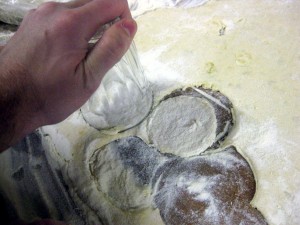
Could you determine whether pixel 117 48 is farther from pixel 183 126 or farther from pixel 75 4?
pixel 183 126

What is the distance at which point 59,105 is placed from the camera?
2.46ft

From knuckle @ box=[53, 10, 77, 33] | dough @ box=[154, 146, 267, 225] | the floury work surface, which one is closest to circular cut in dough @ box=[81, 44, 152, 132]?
the floury work surface

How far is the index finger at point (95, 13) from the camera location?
0.72 meters

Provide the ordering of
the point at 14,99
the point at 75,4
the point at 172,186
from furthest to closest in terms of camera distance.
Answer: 1. the point at 172,186
2. the point at 75,4
3. the point at 14,99

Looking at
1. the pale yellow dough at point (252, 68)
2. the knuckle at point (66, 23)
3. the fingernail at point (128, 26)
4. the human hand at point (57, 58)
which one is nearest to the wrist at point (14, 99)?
the human hand at point (57, 58)

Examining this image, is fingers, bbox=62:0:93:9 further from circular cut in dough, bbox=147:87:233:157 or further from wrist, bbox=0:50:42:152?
circular cut in dough, bbox=147:87:233:157

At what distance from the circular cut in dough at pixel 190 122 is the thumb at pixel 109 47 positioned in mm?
355

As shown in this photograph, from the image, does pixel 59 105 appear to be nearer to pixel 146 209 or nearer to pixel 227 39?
pixel 146 209

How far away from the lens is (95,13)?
28.6 inches

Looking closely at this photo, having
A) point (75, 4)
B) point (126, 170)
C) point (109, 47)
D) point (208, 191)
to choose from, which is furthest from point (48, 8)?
point (208, 191)

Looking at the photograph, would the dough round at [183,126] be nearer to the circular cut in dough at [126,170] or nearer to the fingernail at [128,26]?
the circular cut in dough at [126,170]

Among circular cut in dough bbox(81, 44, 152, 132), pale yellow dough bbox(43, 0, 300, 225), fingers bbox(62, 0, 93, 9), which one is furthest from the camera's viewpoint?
circular cut in dough bbox(81, 44, 152, 132)

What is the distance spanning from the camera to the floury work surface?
0.91m

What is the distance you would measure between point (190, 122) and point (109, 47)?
0.41 meters
